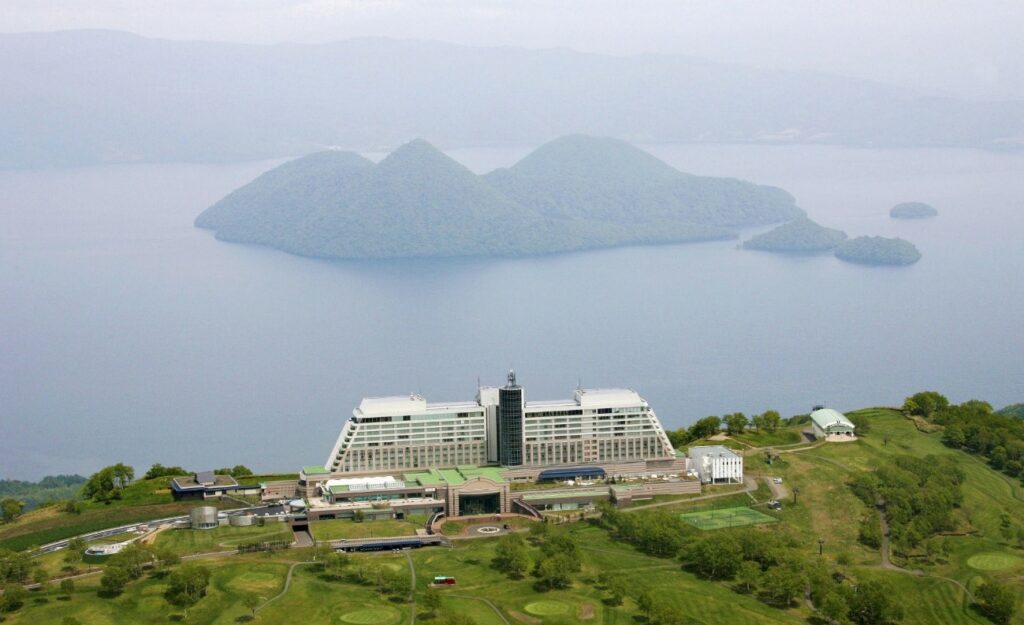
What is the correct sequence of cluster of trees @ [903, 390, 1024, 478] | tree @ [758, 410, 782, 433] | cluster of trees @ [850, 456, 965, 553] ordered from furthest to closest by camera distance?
1. tree @ [758, 410, 782, 433]
2. cluster of trees @ [903, 390, 1024, 478]
3. cluster of trees @ [850, 456, 965, 553]

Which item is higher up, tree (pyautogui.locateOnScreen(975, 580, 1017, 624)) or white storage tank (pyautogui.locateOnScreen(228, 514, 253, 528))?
white storage tank (pyautogui.locateOnScreen(228, 514, 253, 528))

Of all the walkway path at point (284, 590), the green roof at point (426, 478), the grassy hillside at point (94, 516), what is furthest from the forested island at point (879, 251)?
the walkway path at point (284, 590)

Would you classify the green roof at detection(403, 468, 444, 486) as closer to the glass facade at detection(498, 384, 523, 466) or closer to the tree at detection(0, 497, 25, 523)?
the glass facade at detection(498, 384, 523, 466)

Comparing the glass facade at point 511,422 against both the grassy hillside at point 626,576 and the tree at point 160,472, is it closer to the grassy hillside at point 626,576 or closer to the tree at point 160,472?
the grassy hillside at point 626,576

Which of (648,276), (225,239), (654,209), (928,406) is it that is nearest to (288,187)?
(225,239)

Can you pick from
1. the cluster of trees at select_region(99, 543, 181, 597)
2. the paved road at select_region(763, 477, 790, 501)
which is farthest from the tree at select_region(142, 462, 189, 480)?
the paved road at select_region(763, 477, 790, 501)

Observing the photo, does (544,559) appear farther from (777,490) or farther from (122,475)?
(122,475)

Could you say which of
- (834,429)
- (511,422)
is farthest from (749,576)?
(834,429)
